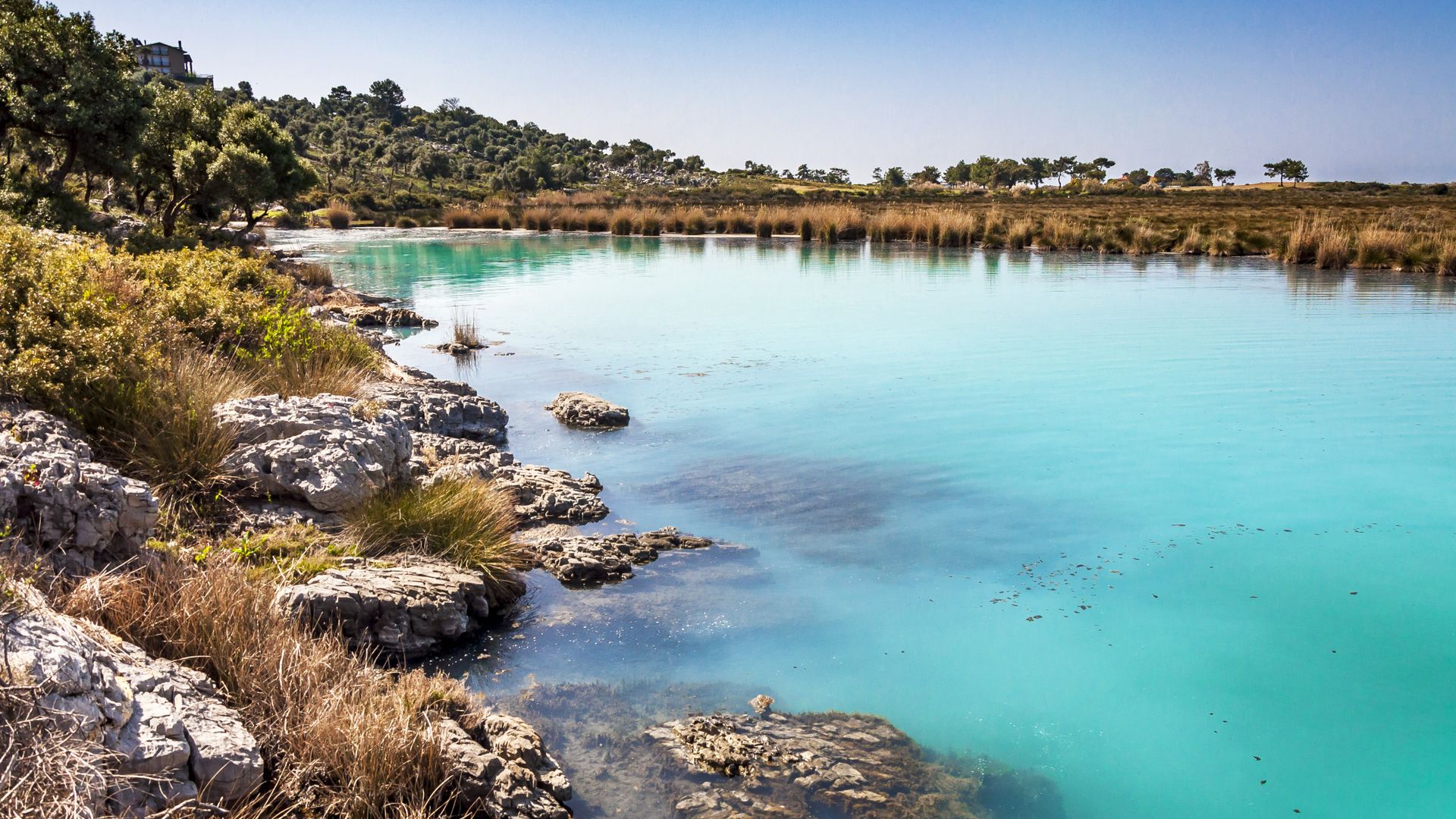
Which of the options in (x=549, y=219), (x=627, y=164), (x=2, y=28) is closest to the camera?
(x=2, y=28)

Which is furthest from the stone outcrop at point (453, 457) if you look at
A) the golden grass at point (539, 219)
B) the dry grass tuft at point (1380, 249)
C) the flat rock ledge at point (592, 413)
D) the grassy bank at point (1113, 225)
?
the golden grass at point (539, 219)

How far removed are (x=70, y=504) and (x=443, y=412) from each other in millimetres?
5370

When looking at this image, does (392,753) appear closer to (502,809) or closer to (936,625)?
(502,809)

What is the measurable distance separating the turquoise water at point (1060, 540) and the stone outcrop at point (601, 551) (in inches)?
7.0

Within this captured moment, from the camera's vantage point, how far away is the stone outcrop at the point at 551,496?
24.6 ft

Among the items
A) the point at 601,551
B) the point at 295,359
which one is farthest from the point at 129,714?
the point at 295,359

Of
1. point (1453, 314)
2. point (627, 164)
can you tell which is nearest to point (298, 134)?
point (627, 164)

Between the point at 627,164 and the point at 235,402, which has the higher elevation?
the point at 627,164

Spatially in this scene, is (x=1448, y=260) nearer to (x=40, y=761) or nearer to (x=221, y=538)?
(x=221, y=538)

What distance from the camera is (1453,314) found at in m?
18.3

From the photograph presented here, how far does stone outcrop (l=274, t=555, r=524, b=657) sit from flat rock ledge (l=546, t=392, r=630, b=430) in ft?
15.6

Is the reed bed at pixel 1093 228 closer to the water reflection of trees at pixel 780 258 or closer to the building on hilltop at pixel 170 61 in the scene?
the water reflection of trees at pixel 780 258

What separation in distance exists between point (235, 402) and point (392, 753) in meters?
3.64

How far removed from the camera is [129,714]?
3.01 metres
